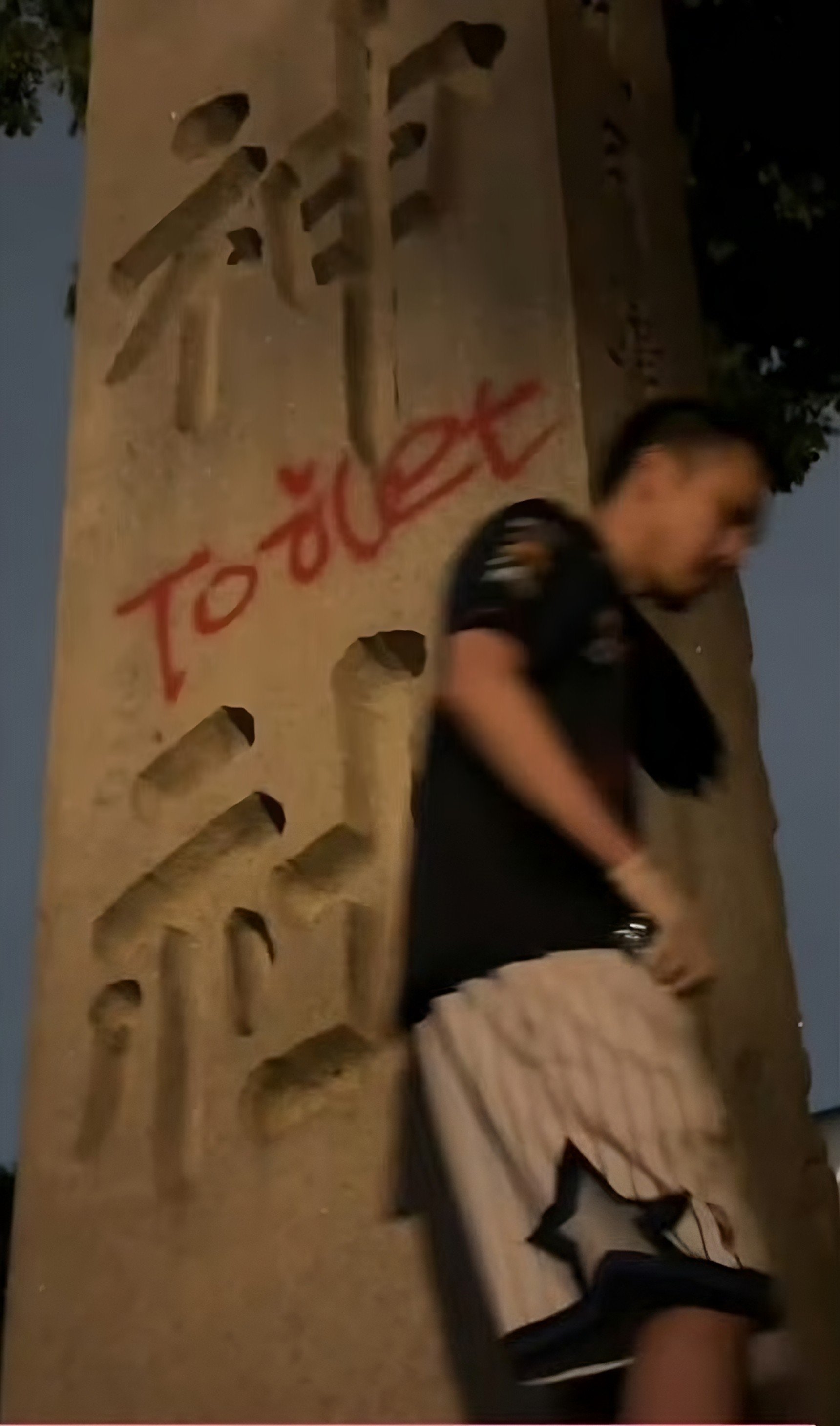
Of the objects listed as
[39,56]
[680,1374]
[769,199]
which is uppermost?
[39,56]

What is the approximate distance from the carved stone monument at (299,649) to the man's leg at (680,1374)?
1.88 ft

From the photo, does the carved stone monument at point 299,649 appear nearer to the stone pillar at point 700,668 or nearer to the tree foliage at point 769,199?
the stone pillar at point 700,668

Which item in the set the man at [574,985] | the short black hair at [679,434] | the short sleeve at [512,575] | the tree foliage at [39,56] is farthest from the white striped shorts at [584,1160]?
the tree foliage at [39,56]

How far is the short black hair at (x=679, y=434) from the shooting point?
1703 millimetres

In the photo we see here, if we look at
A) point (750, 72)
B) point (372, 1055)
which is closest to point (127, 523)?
point (372, 1055)

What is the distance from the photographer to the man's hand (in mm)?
1472

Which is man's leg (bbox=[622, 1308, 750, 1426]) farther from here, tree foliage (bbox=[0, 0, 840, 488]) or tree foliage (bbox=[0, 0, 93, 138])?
tree foliage (bbox=[0, 0, 93, 138])

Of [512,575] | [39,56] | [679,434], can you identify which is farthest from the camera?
[39,56]

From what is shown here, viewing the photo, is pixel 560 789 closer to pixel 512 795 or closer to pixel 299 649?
pixel 512 795

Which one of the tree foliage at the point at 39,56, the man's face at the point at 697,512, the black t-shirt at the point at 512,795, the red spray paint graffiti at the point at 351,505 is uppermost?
the tree foliage at the point at 39,56

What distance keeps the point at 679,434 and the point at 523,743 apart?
0.36 m

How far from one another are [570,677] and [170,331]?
1350mm

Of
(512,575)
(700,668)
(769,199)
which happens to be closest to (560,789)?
(512,575)

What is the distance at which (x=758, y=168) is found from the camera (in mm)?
5250
